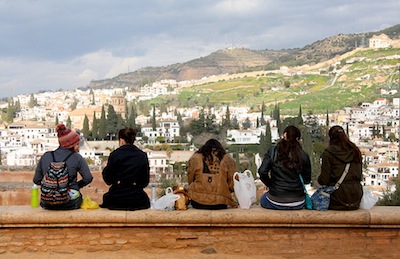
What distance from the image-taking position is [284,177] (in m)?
4.14

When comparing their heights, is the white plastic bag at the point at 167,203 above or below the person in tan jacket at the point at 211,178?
below

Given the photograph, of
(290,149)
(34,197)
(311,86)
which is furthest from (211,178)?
(311,86)

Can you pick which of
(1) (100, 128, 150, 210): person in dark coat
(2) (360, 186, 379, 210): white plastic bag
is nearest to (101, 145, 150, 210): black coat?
(1) (100, 128, 150, 210): person in dark coat

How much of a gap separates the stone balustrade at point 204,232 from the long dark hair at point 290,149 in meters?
0.35

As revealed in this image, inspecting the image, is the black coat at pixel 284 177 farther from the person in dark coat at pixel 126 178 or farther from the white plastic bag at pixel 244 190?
the person in dark coat at pixel 126 178

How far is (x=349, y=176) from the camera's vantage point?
4152 mm

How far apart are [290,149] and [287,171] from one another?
16cm

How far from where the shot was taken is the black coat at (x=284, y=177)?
13.6 feet

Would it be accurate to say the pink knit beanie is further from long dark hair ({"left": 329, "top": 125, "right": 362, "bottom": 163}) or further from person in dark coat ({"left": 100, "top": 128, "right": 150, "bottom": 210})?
long dark hair ({"left": 329, "top": 125, "right": 362, "bottom": 163})

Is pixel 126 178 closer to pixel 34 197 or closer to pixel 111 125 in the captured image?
pixel 34 197

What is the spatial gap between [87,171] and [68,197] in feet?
0.80

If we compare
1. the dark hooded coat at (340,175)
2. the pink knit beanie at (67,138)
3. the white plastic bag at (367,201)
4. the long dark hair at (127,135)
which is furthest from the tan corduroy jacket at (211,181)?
the white plastic bag at (367,201)

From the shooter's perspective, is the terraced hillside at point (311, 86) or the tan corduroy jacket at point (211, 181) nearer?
the tan corduroy jacket at point (211, 181)

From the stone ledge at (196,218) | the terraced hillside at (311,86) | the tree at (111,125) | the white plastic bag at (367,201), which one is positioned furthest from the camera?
the terraced hillside at (311,86)
